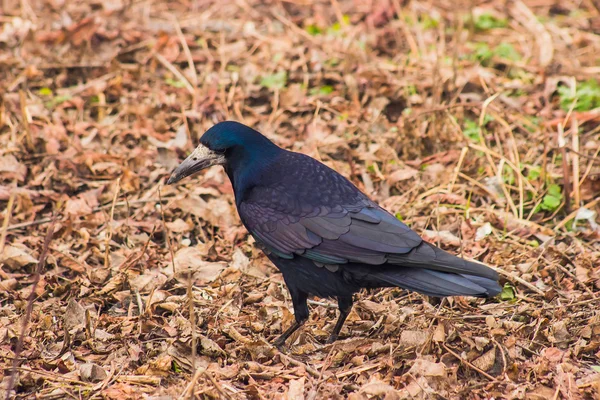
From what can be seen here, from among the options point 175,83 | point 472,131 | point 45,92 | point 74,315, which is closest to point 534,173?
point 472,131

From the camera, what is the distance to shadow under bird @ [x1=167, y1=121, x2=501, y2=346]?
4.28m

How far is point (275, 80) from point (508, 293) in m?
3.52

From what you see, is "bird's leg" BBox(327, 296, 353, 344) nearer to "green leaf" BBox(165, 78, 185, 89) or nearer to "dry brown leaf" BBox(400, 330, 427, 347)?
"dry brown leaf" BBox(400, 330, 427, 347)

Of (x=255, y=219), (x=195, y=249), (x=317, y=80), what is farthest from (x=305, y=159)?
(x=317, y=80)

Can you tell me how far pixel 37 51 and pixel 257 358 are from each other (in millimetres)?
4942

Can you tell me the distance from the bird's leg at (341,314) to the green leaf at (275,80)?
335cm

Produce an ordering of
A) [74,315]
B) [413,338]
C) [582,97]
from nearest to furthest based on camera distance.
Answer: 1. [413,338]
2. [74,315]
3. [582,97]

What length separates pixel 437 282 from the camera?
425 centimetres

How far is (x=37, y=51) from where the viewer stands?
313 inches

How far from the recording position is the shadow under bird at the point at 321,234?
4277 mm

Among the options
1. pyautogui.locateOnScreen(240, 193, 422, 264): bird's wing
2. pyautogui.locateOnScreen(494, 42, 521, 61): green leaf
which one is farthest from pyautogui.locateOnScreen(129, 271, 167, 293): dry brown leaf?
pyautogui.locateOnScreen(494, 42, 521, 61): green leaf

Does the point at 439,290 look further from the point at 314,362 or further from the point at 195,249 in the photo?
the point at 195,249

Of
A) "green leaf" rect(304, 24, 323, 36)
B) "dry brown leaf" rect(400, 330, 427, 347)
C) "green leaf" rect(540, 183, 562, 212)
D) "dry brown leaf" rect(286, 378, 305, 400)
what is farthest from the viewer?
"green leaf" rect(304, 24, 323, 36)

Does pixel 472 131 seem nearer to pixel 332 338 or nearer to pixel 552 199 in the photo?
pixel 552 199
